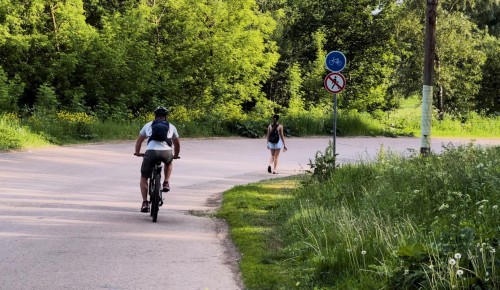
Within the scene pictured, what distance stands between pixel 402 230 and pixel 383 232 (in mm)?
547

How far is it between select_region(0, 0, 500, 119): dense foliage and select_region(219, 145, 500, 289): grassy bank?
1790cm

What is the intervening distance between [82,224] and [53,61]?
1026 inches

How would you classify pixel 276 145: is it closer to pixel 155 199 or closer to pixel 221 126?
pixel 155 199

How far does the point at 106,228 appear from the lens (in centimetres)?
891

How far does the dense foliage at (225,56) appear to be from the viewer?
1292 inches

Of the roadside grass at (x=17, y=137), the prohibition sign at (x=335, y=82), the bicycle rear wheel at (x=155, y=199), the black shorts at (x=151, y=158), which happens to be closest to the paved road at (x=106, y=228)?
the bicycle rear wheel at (x=155, y=199)

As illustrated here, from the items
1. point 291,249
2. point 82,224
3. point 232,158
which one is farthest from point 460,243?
point 232,158

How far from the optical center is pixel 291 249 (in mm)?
7094

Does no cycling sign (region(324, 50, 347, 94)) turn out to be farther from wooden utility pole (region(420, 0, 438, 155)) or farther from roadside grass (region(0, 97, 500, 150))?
roadside grass (region(0, 97, 500, 150))

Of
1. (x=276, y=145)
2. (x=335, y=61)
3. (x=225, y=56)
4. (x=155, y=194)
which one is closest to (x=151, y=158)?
(x=155, y=194)

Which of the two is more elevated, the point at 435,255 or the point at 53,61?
the point at 53,61

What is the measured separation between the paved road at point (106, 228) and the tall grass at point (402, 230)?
1017mm

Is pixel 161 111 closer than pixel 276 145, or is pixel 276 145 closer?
pixel 161 111

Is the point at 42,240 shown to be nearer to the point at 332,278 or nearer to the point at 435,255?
the point at 332,278
